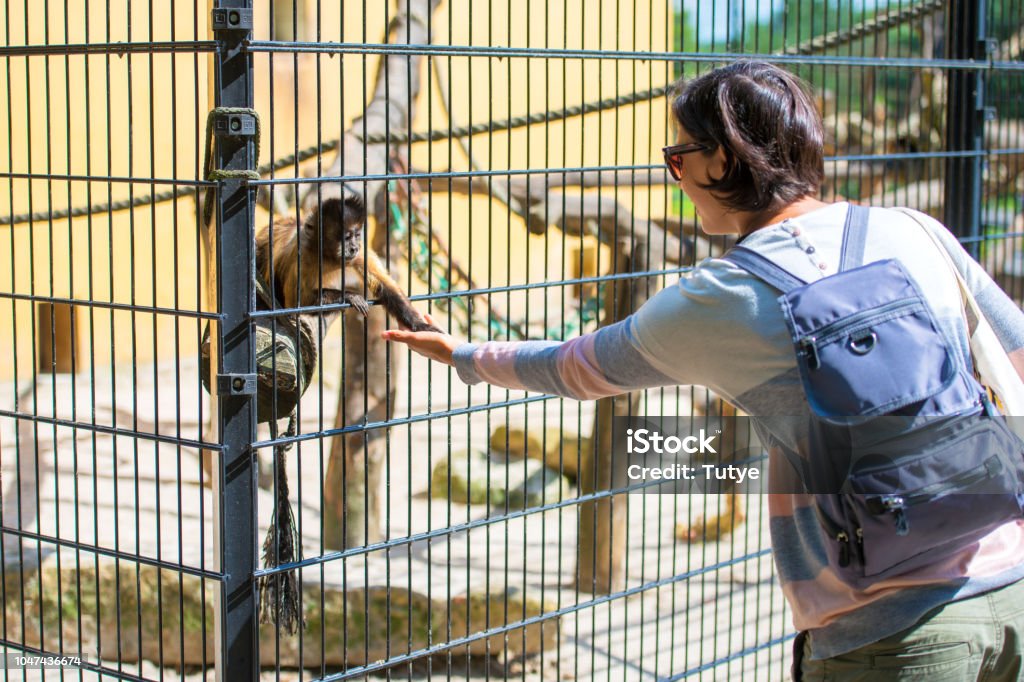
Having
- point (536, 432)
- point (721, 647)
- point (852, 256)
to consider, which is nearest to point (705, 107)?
point (852, 256)

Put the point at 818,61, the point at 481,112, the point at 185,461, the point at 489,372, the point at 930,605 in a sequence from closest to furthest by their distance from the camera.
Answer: the point at 930,605
the point at 489,372
the point at 818,61
the point at 185,461
the point at 481,112

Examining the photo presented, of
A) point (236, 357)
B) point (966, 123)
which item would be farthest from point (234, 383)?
point (966, 123)

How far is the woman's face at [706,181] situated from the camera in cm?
185

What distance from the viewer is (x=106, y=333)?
26.2 ft

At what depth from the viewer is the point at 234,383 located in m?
2.30

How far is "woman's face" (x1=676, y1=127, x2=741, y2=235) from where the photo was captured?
1851 mm

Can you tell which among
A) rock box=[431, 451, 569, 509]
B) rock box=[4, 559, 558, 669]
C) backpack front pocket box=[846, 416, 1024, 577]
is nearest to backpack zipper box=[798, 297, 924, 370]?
backpack front pocket box=[846, 416, 1024, 577]

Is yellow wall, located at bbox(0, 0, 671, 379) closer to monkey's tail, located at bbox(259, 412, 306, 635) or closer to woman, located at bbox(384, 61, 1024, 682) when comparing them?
monkey's tail, located at bbox(259, 412, 306, 635)

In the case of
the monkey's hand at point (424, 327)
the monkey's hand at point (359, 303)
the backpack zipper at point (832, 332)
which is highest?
the backpack zipper at point (832, 332)

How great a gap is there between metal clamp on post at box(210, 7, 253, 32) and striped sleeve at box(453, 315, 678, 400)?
760 millimetres

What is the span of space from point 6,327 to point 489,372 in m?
6.25

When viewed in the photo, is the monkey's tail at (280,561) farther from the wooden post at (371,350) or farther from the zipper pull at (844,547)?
the wooden post at (371,350)

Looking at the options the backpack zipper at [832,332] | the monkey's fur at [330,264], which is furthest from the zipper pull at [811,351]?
the monkey's fur at [330,264]

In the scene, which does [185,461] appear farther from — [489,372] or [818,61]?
[489,372]
